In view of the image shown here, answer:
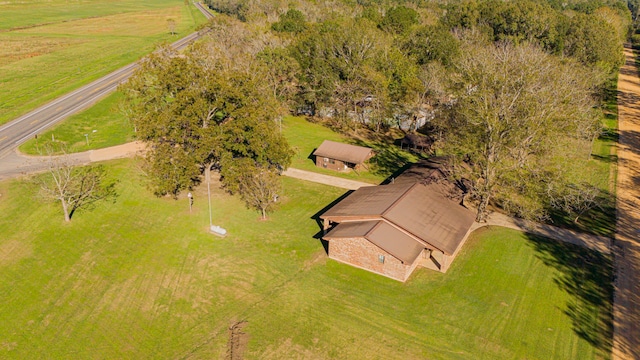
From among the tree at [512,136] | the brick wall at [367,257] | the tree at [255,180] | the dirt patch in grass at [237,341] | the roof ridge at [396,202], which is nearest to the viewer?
the dirt patch in grass at [237,341]

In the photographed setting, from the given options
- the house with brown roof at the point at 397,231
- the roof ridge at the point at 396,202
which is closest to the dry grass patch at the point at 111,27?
the roof ridge at the point at 396,202

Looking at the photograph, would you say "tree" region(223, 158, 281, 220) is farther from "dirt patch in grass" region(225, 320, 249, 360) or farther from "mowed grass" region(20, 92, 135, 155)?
"mowed grass" region(20, 92, 135, 155)

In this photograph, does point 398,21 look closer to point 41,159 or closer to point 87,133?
point 87,133

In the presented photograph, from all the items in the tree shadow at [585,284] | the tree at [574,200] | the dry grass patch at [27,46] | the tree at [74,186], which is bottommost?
the dry grass patch at [27,46]

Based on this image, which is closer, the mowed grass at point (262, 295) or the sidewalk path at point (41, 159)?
the mowed grass at point (262, 295)

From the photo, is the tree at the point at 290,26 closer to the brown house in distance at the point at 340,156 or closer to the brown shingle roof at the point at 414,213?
the brown house in distance at the point at 340,156

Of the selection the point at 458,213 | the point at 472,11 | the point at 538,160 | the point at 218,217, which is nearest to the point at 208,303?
the point at 218,217

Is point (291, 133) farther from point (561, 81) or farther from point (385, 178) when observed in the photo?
point (561, 81)
